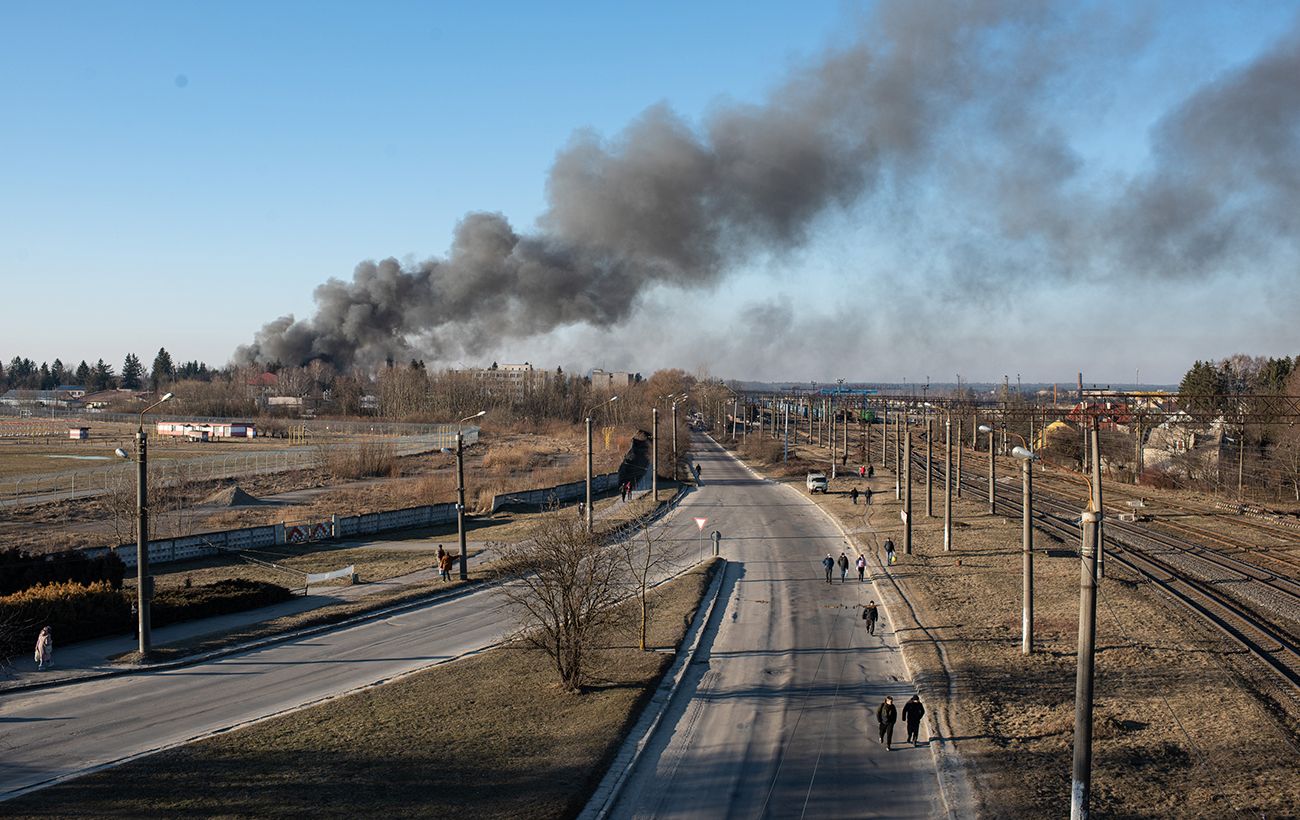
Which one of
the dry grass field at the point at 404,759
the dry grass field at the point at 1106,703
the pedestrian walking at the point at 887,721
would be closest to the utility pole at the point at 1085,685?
the dry grass field at the point at 1106,703

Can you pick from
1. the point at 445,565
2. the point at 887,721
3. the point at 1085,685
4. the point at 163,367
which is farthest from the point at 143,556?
the point at 163,367

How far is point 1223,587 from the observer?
24000 millimetres

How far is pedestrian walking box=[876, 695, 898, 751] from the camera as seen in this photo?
12.7 metres

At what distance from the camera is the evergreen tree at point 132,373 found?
162 meters

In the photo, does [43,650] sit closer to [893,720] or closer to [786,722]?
[786,722]

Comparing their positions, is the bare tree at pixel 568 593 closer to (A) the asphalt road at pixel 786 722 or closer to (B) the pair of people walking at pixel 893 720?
(A) the asphalt road at pixel 786 722

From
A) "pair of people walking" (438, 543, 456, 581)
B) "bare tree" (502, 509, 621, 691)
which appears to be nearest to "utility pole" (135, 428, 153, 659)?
"bare tree" (502, 509, 621, 691)

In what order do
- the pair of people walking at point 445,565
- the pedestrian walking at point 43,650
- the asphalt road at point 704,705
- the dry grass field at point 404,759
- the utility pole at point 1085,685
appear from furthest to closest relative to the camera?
the pair of people walking at point 445,565
the pedestrian walking at point 43,650
the asphalt road at point 704,705
the dry grass field at point 404,759
the utility pole at point 1085,685

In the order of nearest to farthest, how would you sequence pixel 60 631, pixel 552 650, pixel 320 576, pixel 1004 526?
pixel 552 650, pixel 60 631, pixel 320 576, pixel 1004 526

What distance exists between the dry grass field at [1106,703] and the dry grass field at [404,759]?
17.2ft

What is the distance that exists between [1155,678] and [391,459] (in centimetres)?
4791

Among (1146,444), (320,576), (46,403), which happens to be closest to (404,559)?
(320,576)

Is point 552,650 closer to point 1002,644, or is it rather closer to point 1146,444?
point 1002,644

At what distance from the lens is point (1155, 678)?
15.6 m
